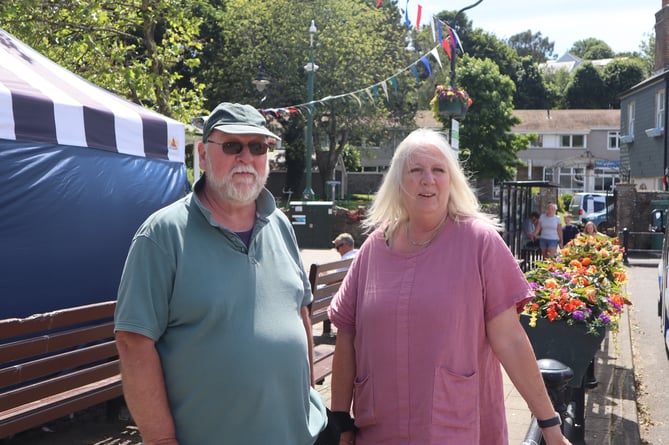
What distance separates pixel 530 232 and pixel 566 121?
53.0 metres

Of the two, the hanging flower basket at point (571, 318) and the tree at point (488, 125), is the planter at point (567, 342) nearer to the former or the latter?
the hanging flower basket at point (571, 318)

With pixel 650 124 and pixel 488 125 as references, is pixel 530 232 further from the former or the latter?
pixel 488 125

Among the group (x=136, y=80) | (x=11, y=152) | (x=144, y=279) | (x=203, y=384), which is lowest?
(x=203, y=384)

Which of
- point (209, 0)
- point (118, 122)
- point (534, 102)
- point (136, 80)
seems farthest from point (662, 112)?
point (534, 102)

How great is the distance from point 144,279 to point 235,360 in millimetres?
402

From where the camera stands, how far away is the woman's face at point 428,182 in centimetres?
266

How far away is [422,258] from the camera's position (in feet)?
8.57

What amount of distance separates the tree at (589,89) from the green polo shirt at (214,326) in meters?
82.1

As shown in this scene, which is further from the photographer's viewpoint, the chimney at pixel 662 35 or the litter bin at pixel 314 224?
the chimney at pixel 662 35

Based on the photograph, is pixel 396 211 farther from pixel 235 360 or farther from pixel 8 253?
pixel 8 253

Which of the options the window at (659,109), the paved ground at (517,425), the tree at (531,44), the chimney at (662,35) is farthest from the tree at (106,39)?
the tree at (531,44)

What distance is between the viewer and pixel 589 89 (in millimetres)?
78812

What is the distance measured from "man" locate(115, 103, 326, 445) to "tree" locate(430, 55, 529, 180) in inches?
1686

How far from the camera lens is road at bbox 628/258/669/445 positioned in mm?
5867
